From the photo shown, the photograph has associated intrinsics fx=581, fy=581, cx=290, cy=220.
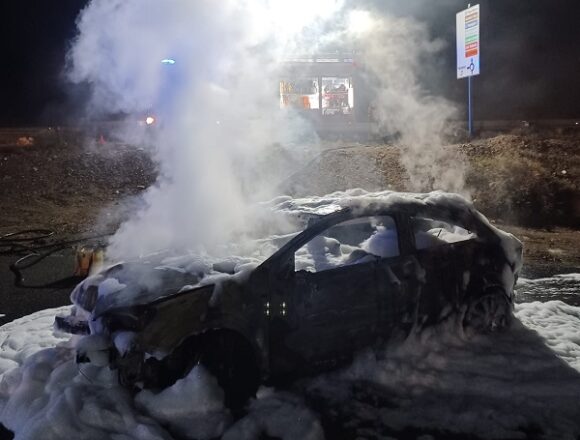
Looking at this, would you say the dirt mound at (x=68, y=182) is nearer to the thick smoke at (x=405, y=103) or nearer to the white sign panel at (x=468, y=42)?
the thick smoke at (x=405, y=103)

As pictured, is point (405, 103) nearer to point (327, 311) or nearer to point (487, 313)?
point (487, 313)

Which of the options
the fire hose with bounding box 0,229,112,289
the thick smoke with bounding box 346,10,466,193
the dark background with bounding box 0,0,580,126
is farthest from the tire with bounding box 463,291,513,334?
the dark background with bounding box 0,0,580,126

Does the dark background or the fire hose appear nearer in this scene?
the fire hose

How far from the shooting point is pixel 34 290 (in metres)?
7.64

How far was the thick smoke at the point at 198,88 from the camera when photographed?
6508 millimetres

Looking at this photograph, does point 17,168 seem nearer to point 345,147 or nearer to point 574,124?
point 345,147

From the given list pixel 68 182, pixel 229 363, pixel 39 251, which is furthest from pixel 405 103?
pixel 229 363

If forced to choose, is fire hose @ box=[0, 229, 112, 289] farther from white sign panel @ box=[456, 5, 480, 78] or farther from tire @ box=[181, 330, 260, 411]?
white sign panel @ box=[456, 5, 480, 78]

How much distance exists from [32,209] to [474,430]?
40.1 feet

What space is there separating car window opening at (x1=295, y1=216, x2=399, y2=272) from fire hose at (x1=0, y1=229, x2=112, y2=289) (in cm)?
377

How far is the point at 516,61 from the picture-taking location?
108 feet

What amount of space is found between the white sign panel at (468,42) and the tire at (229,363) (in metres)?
16.4

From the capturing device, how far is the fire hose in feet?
25.7

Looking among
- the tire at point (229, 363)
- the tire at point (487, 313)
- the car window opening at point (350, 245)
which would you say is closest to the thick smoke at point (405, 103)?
the tire at point (487, 313)
